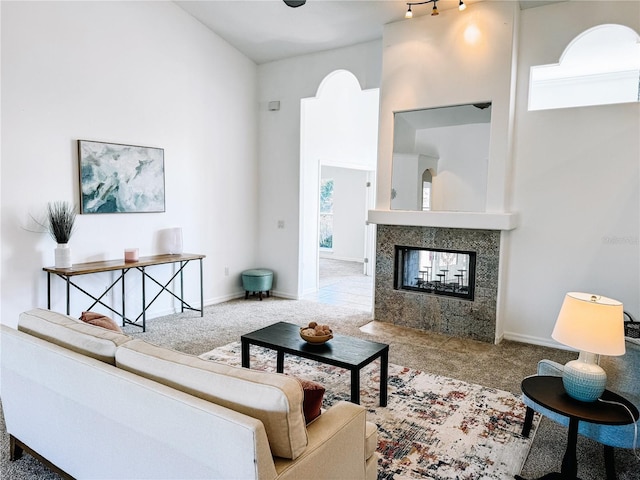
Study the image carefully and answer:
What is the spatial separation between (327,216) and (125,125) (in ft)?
22.5

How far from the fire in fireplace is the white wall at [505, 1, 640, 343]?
16.9 inches

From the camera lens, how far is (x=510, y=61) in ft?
13.8

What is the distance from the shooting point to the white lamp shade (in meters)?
1.98

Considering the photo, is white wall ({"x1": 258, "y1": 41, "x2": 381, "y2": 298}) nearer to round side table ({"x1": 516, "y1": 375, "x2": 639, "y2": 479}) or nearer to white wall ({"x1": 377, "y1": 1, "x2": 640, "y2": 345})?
white wall ({"x1": 377, "y1": 1, "x2": 640, "y2": 345})

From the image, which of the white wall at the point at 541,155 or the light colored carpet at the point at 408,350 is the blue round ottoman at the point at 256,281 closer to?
the light colored carpet at the point at 408,350

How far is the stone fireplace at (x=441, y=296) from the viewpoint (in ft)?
14.7

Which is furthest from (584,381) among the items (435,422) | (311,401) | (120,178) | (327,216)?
(327,216)

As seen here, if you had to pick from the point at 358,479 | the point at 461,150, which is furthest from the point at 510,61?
the point at 358,479

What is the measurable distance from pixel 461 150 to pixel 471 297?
1.58 m

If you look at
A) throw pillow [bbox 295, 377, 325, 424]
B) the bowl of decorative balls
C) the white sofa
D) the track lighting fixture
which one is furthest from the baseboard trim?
throw pillow [bbox 295, 377, 325, 424]

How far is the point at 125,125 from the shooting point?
4.74 meters

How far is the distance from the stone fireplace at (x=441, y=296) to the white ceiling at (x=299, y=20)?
231 centimetres

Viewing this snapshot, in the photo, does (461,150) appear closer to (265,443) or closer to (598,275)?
(598,275)

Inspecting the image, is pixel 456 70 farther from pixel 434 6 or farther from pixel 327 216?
pixel 327 216
